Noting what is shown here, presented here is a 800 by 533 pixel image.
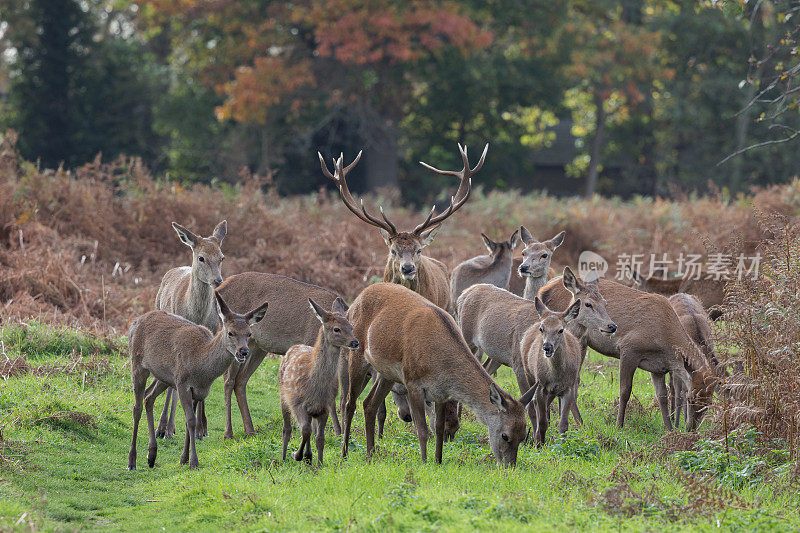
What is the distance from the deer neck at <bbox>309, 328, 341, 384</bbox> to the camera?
26.6 ft

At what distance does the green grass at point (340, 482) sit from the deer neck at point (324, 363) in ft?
2.42

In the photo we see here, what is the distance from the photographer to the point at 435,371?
773cm

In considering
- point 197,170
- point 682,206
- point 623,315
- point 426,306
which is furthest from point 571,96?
point 426,306

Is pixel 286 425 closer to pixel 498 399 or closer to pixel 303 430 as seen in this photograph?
pixel 303 430

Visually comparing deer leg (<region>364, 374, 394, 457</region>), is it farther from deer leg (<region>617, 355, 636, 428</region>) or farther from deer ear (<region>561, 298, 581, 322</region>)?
deer leg (<region>617, 355, 636, 428</region>)

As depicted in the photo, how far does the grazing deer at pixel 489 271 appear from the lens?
13617 mm

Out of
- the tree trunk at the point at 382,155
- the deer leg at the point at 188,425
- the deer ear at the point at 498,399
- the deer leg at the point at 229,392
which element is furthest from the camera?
the tree trunk at the point at 382,155

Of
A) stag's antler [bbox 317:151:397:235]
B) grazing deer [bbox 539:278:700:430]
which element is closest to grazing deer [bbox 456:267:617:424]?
grazing deer [bbox 539:278:700:430]

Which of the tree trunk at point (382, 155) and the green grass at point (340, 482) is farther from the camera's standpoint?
the tree trunk at point (382, 155)

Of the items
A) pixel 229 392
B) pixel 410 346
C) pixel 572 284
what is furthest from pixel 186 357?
pixel 572 284

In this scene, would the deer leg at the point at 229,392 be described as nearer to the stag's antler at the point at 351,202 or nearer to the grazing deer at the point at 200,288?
the grazing deer at the point at 200,288

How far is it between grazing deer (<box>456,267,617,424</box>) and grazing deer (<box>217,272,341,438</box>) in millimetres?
1852

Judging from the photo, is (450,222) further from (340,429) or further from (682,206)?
(340,429)

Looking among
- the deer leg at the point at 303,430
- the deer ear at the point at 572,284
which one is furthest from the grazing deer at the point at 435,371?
the deer ear at the point at 572,284
